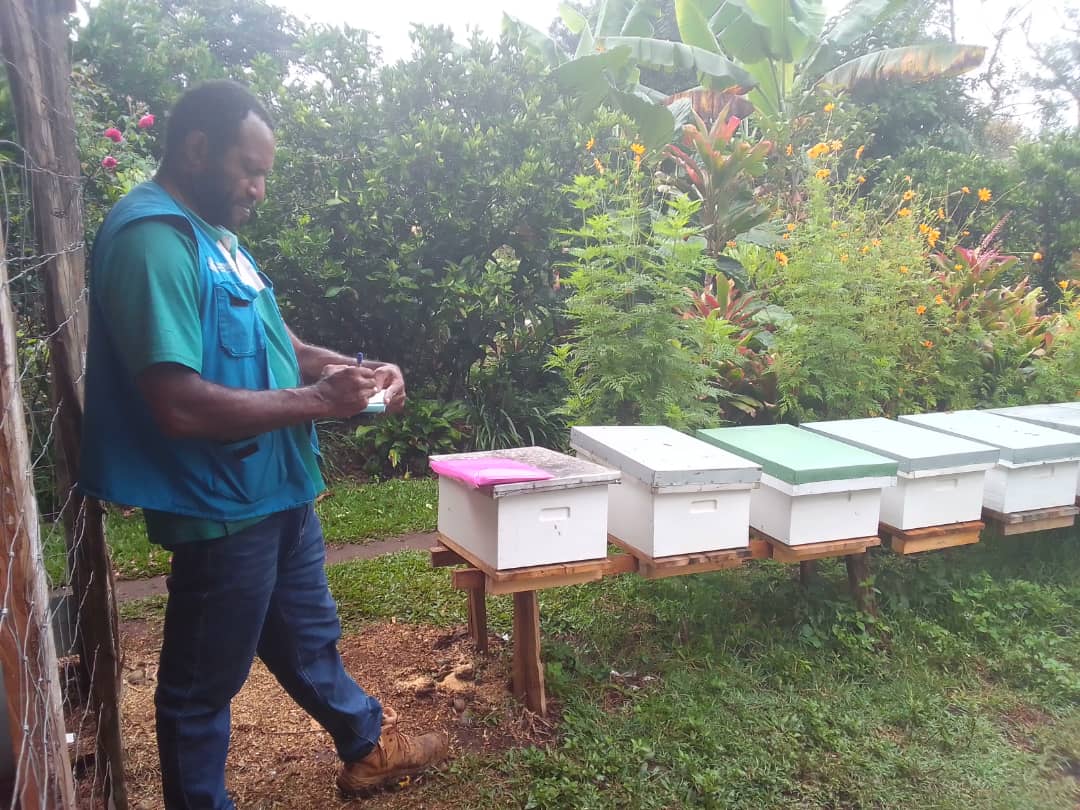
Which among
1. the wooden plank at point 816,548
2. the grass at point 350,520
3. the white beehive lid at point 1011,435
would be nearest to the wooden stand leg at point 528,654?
the wooden plank at point 816,548

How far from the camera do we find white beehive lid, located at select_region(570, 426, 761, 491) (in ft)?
8.14

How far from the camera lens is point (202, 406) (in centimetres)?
159

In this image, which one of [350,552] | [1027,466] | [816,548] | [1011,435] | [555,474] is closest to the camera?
[555,474]

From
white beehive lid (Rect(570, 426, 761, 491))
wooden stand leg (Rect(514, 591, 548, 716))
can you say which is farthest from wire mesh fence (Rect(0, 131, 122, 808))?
white beehive lid (Rect(570, 426, 761, 491))

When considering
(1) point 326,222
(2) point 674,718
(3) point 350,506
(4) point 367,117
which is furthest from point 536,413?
(2) point 674,718

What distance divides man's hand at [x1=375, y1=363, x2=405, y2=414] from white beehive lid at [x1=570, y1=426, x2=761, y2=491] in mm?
877

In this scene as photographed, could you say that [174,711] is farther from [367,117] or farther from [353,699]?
[367,117]

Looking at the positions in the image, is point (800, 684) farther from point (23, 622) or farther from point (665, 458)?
point (23, 622)

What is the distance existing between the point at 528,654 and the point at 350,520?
253 cm

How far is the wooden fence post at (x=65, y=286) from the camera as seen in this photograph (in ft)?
5.71

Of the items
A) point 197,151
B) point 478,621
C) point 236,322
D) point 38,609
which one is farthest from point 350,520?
point 38,609

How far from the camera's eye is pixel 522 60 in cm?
623

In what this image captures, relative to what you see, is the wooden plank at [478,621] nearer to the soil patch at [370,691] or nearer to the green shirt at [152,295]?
the soil patch at [370,691]

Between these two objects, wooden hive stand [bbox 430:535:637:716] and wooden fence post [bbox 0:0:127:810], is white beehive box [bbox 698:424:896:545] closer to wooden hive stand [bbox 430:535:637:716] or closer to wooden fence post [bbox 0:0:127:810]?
wooden hive stand [bbox 430:535:637:716]
